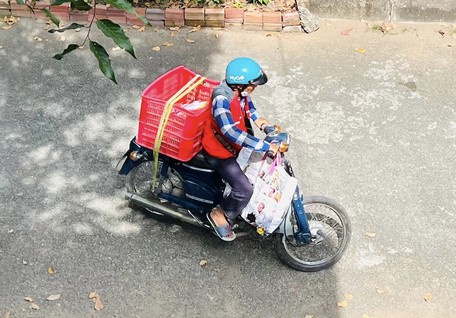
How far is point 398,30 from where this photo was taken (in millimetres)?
8016

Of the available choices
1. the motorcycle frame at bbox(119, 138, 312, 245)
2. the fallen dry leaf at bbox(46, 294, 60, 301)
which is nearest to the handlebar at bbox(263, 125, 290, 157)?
the motorcycle frame at bbox(119, 138, 312, 245)

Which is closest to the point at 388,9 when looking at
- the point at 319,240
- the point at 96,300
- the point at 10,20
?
the point at 319,240

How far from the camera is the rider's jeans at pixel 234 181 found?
16.0ft

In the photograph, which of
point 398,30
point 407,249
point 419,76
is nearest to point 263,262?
point 407,249

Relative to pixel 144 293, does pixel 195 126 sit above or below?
above

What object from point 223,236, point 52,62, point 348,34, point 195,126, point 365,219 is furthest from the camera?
point 348,34

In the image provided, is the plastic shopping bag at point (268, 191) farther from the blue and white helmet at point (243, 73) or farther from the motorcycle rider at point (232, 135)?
the blue and white helmet at point (243, 73)

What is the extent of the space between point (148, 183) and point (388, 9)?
4.27 meters

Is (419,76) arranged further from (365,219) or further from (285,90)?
(365,219)

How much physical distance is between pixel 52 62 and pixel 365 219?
3986 mm

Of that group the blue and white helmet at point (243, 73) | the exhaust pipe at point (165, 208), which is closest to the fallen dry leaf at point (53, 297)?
the exhaust pipe at point (165, 208)

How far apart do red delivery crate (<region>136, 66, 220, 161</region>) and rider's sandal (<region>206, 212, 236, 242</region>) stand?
0.61 m

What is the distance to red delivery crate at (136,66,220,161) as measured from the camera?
4789 mm

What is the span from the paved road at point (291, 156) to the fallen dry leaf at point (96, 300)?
0.14ft
